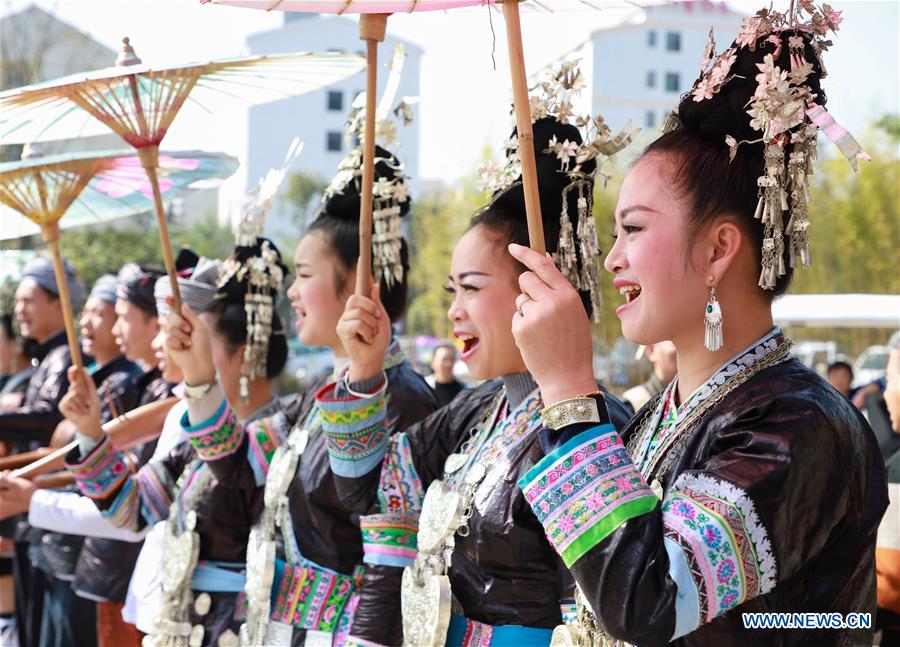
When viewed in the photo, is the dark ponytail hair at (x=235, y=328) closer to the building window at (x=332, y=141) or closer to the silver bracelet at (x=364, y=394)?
the silver bracelet at (x=364, y=394)

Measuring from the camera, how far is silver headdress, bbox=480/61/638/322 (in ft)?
6.98

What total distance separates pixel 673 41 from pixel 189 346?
95.1 ft

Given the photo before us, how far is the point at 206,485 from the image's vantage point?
10.8ft

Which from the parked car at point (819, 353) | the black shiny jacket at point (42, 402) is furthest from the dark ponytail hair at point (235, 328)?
the parked car at point (819, 353)

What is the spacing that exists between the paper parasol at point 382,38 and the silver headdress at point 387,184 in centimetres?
49

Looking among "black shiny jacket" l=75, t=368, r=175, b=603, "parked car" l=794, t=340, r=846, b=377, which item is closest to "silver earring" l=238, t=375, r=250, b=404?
"black shiny jacket" l=75, t=368, r=175, b=603

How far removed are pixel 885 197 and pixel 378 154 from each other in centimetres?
1787

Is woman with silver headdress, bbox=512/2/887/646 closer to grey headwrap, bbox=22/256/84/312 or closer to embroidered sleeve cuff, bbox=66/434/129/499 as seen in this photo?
embroidered sleeve cuff, bbox=66/434/129/499

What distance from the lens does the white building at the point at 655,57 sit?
24359mm

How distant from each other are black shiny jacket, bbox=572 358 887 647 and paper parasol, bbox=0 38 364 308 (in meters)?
1.71

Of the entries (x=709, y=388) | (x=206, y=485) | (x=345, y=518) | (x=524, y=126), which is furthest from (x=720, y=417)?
(x=206, y=485)

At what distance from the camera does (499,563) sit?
2.06 metres

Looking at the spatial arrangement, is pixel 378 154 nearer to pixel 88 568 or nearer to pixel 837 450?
pixel 837 450

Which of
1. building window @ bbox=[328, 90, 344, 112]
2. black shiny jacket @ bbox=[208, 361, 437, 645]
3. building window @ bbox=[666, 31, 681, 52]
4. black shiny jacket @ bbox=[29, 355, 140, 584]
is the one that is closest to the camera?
black shiny jacket @ bbox=[208, 361, 437, 645]
